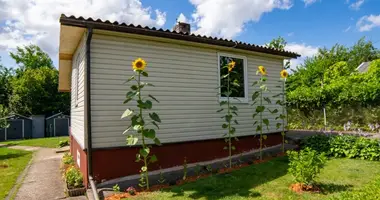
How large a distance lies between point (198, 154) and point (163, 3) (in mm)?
4942

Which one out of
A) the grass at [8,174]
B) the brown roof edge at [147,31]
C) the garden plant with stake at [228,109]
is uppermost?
the brown roof edge at [147,31]

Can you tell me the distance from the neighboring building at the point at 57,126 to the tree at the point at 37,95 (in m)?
5.28

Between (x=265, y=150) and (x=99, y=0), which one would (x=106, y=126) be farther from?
(x=265, y=150)

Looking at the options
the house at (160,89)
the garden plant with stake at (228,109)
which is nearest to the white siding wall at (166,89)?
the house at (160,89)

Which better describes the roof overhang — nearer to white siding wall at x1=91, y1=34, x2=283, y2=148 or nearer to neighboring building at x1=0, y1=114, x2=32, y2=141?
white siding wall at x1=91, y1=34, x2=283, y2=148

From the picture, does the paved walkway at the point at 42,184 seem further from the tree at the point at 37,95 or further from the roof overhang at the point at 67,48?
the tree at the point at 37,95

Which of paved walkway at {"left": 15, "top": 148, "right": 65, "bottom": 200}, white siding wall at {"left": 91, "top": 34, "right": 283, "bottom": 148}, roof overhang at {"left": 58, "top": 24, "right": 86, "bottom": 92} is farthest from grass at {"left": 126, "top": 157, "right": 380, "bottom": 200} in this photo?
roof overhang at {"left": 58, "top": 24, "right": 86, "bottom": 92}

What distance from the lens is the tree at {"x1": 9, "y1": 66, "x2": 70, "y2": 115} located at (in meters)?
29.5

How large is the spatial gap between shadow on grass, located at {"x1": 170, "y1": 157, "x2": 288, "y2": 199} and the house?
1062mm

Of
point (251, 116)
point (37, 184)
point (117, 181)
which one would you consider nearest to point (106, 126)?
point (117, 181)

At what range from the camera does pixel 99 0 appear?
271 inches

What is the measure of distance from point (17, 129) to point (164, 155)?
79.7 feet

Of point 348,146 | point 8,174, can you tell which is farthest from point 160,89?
point 8,174

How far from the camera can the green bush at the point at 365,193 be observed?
3873 mm
